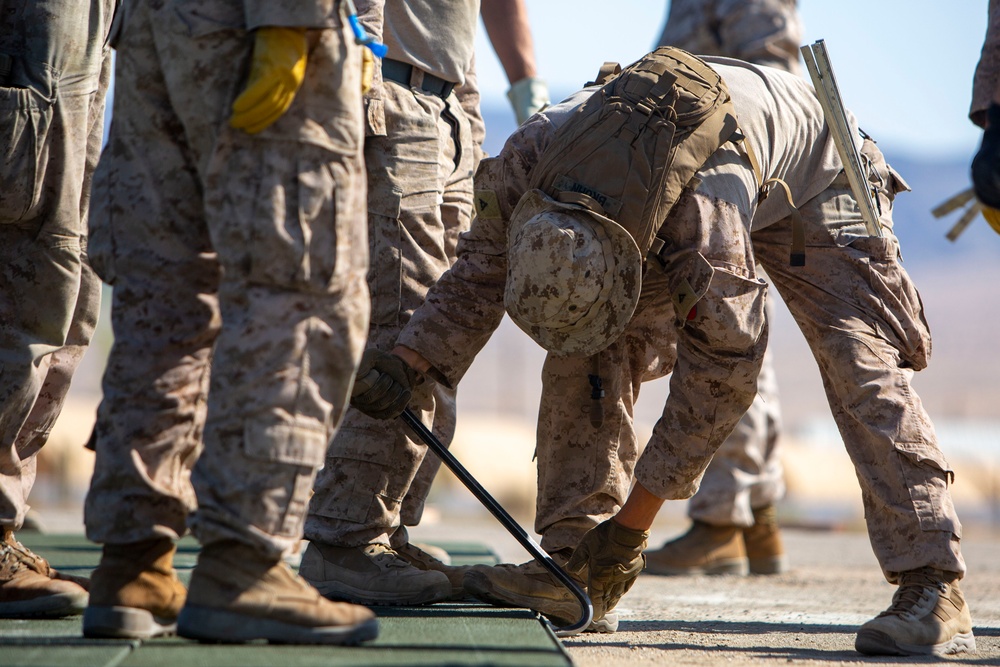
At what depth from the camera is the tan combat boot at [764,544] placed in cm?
514

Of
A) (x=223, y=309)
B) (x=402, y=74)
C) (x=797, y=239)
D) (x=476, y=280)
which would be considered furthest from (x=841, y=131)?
(x=223, y=309)

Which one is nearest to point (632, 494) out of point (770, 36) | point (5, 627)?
point (5, 627)

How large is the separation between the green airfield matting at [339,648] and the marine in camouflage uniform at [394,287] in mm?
291

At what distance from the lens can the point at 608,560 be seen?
2.99 metres

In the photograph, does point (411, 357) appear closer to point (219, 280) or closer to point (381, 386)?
point (381, 386)

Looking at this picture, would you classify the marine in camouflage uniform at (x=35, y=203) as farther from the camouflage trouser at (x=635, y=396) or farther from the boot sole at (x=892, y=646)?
the boot sole at (x=892, y=646)

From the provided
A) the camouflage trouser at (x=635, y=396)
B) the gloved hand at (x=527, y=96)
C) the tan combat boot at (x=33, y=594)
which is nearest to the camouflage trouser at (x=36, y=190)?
the tan combat boot at (x=33, y=594)

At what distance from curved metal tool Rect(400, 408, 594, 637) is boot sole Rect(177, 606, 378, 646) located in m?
0.81

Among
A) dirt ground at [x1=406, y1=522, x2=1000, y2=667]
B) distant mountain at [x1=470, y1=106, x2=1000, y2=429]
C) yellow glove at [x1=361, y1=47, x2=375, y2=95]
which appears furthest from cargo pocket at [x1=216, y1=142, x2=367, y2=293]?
distant mountain at [x1=470, y1=106, x2=1000, y2=429]

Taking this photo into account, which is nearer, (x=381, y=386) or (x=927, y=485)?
(x=381, y=386)

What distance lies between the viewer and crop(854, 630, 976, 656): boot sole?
286cm

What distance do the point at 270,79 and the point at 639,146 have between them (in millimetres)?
1018

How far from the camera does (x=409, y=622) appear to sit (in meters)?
2.63

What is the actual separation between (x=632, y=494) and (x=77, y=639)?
4.56ft
